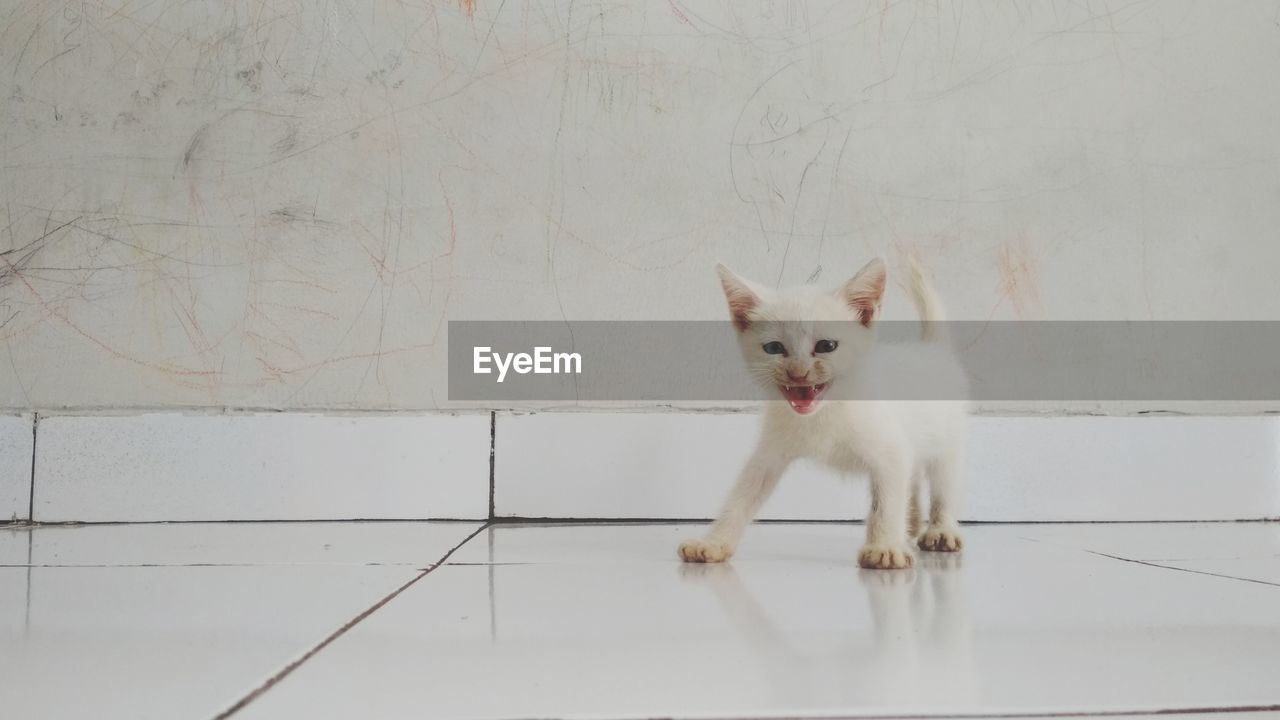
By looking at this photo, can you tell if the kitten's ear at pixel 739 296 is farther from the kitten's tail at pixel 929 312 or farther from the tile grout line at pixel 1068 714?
the tile grout line at pixel 1068 714

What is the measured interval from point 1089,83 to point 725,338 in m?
0.85

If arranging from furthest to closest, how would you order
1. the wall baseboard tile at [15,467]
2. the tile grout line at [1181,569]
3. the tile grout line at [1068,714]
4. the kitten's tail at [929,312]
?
the wall baseboard tile at [15,467] < the kitten's tail at [929,312] < the tile grout line at [1181,569] < the tile grout line at [1068,714]

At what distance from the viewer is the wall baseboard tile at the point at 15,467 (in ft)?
4.77

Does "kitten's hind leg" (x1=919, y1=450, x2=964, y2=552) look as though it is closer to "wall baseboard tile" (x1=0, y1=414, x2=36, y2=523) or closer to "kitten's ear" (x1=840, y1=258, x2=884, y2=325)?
"kitten's ear" (x1=840, y1=258, x2=884, y2=325)

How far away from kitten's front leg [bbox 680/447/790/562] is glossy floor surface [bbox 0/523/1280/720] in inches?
2.1

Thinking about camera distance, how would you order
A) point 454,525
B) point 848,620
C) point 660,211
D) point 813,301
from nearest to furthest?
point 848,620 < point 813,301 < point 454,525 < point 660,211

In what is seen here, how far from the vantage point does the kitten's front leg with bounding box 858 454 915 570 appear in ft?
3.15

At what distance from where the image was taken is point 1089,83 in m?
1.62

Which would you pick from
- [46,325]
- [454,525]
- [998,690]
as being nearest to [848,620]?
[998,690]

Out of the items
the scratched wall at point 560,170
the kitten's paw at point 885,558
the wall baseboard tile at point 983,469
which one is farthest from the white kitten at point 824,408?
the scratched wall at point 560,170

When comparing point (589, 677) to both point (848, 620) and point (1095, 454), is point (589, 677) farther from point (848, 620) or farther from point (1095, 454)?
point (1095, 454)

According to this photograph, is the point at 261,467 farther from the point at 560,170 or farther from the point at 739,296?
the point at 739,296

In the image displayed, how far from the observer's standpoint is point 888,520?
996mm

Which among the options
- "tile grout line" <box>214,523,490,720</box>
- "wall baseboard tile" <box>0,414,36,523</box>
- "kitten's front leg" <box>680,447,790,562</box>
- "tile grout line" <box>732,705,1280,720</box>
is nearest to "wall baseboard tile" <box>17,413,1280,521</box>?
"wall baseboard tile" <box>0,414,36,523</box>
